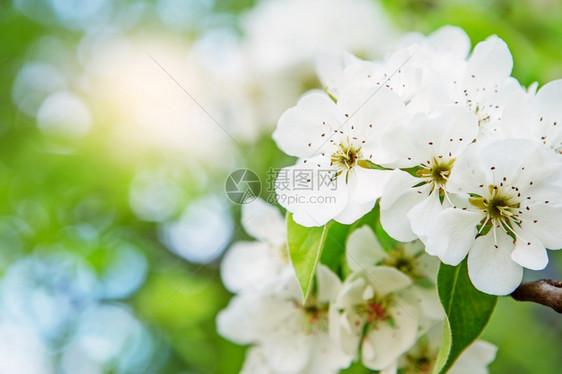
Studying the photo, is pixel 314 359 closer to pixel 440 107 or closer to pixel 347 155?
pixel 347 155

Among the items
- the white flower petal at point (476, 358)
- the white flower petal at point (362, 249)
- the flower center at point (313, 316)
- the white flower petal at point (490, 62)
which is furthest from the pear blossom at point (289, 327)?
Result: the white flower petal at point (490, 62)

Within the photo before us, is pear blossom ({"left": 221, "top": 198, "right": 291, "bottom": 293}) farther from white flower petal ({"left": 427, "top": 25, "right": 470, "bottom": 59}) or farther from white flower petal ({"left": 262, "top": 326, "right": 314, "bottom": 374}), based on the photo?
white flower petal ({"left": 427, "top": 25, "right": 470, "bottom": 59})

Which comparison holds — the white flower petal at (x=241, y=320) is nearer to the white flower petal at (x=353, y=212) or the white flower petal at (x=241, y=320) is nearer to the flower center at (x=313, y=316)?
the flower center at (x=313, y=316)

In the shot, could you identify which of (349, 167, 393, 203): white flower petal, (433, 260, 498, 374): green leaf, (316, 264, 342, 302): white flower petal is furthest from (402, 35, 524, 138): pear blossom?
(316, 264, 342, 302): white flower petal

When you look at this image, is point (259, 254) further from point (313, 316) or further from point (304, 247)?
point (304, 247)

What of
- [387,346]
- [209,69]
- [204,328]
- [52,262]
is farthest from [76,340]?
[387,346]
